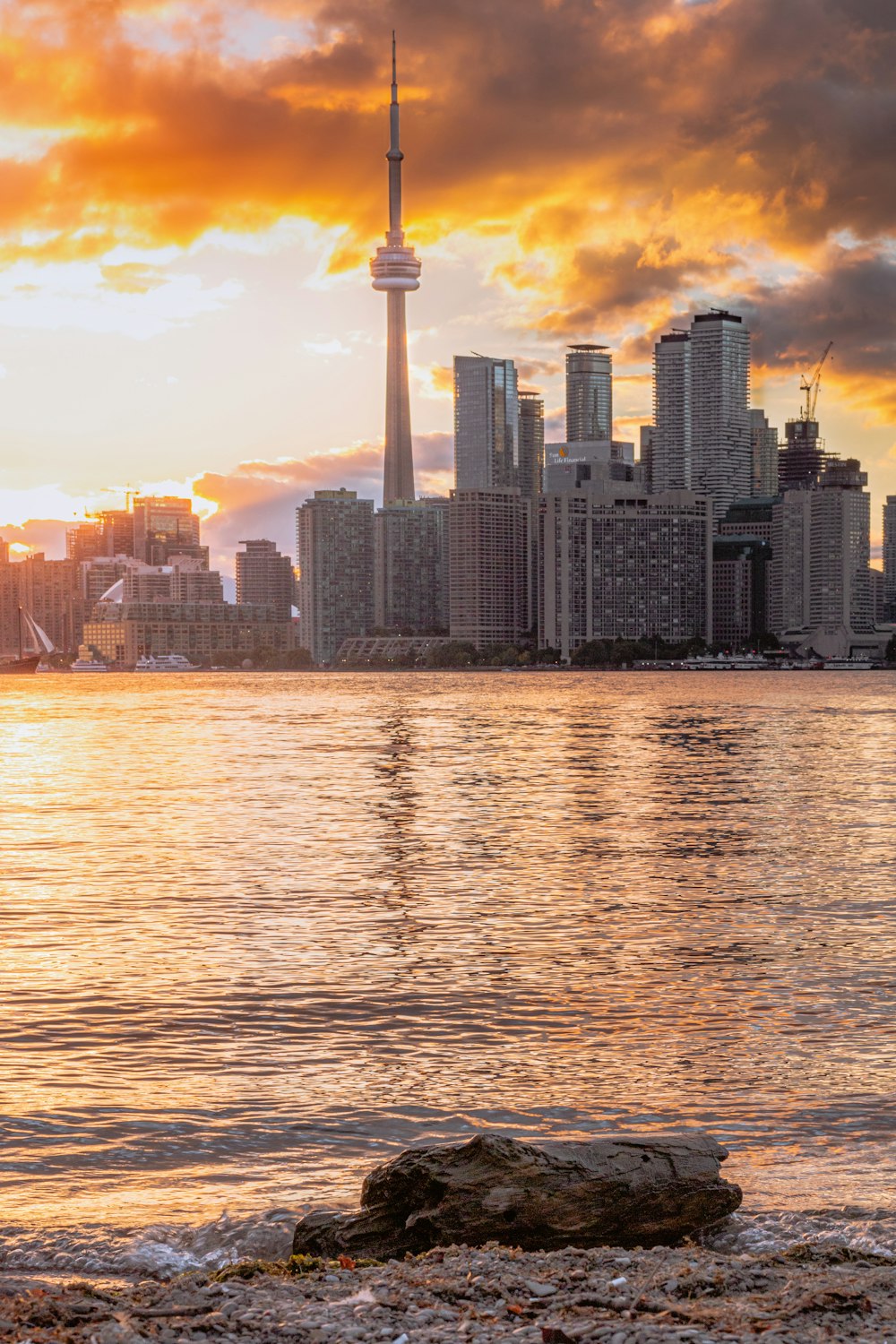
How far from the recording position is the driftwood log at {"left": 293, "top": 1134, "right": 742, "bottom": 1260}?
13047mm

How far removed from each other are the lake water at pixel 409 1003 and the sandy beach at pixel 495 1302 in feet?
4.84

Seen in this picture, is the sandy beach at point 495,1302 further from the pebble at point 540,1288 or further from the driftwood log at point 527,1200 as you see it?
the driftwood log at point 527,1200

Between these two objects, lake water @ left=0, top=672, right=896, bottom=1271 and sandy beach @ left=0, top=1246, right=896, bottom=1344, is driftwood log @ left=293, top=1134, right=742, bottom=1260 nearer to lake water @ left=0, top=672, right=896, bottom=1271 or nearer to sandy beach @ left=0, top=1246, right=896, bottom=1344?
sandy beach @ left=0, top=1246, right=896, bottom=1344

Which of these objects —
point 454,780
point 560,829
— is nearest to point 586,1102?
point 560,829

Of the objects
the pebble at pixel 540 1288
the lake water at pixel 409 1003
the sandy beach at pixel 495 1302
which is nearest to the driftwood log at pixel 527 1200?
the sandy beach at pixel 495 1302

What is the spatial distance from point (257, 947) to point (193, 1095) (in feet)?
33.3

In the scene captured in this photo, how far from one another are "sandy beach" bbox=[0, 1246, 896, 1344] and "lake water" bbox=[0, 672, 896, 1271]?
1476 millimetres

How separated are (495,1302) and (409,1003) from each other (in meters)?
12.7

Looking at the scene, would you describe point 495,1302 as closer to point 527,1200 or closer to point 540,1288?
point 540,1288

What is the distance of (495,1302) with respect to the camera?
36.7 ft

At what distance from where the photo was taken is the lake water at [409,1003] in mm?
15688

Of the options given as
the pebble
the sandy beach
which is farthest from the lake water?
the pebble

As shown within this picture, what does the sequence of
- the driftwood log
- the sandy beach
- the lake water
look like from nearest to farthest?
1. the sandy beach
2. the driftwood log
3. the lake water

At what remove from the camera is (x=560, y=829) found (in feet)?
166
